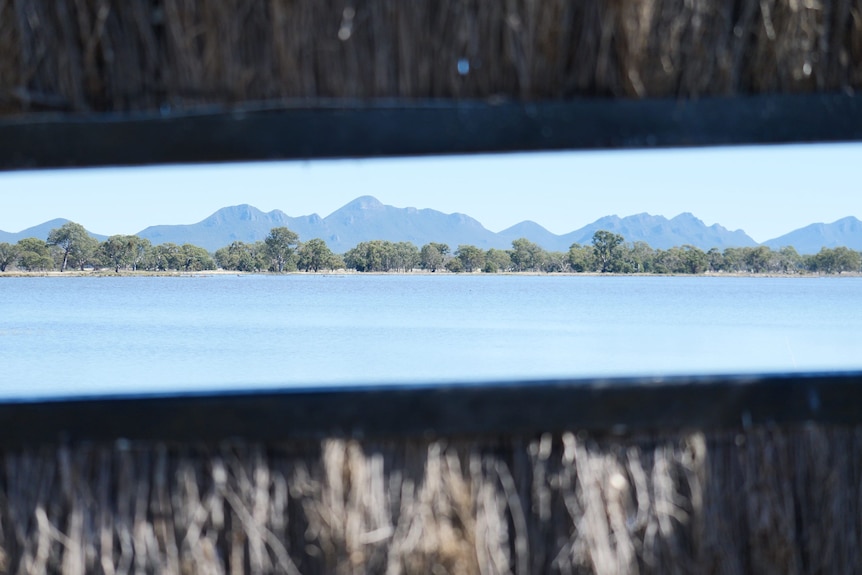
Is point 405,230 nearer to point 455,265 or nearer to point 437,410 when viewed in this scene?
point 455,265

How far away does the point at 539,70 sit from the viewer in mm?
1507

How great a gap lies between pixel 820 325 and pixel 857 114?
13.5 metres

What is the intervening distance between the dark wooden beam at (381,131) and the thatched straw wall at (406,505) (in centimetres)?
60

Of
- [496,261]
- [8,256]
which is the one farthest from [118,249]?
[496,261]

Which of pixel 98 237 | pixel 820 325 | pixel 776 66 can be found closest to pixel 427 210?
pixel 98 237

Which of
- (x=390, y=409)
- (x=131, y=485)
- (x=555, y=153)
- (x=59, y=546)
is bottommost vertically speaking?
(x=59, y=546)

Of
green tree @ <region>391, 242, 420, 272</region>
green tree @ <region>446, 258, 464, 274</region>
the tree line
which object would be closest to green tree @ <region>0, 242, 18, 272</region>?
the tree line

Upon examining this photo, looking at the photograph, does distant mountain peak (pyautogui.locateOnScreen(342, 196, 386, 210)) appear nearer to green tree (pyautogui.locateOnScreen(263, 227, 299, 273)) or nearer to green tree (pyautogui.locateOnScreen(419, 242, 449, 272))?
green tree (pyautogui.locateOnScreen(419, 242, 449, 272))

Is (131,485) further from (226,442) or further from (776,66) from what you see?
(776,66)

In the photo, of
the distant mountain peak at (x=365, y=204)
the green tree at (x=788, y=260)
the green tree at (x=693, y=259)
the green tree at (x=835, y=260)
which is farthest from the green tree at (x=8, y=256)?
the green tree at (x=835, y=260)

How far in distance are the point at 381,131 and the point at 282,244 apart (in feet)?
37.2

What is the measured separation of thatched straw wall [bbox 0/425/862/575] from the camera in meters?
1.50

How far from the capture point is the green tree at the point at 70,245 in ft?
47.2

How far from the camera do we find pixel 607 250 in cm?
1501
